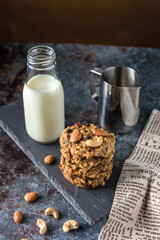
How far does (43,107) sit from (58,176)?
0.25 m

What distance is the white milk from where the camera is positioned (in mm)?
1284

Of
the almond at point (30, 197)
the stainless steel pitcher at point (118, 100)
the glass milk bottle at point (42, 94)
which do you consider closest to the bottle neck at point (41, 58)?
the glass milk bottle at point (42, 94)

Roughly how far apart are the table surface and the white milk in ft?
0.36

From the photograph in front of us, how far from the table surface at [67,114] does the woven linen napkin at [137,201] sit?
0.05 meters

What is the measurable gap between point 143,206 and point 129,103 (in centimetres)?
40

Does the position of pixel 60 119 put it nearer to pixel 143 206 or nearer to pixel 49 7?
pixel 143 206

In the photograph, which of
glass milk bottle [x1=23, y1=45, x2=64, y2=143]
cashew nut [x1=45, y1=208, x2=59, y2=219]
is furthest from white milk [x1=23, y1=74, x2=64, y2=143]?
cashew nut [x1=45, y1=208, x2=59, y2=219]

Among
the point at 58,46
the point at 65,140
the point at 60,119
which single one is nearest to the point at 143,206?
the point at 65,140

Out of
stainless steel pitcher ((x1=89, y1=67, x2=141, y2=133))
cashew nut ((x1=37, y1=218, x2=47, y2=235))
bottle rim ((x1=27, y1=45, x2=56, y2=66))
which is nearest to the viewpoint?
cashew nut ((x1=37, y1=218, x2=47, y2=235))

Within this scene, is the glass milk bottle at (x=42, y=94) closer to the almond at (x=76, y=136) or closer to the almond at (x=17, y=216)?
the almond at (x=76, y=136)

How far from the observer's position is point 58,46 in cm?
193

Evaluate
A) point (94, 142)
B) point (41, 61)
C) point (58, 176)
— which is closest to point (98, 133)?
point (94, 142)

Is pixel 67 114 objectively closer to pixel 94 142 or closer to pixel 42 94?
pixel 42 94

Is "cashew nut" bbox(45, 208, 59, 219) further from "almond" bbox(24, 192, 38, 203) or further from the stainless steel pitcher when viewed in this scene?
the stainless steel pitcher
